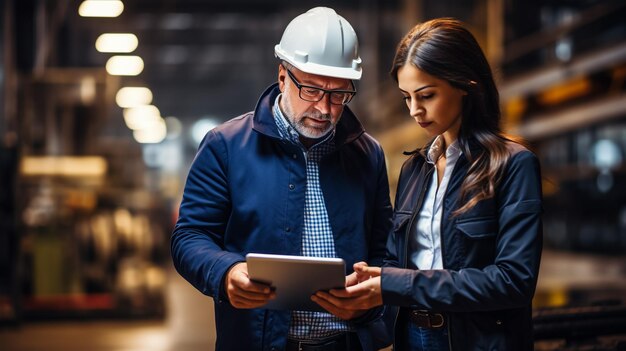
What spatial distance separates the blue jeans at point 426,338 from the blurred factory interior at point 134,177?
119cm

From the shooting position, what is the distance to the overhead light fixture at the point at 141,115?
17734mm

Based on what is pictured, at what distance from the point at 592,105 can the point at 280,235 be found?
8.13 m

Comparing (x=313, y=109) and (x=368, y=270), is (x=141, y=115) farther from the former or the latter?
(x=368, y=270)

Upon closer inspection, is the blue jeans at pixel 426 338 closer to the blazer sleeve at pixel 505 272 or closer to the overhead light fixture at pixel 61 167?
the blazer sleeve at pixel 505 272

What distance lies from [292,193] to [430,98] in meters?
0.54

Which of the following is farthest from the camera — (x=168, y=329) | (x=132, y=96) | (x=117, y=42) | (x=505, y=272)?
(x=132, y=96)

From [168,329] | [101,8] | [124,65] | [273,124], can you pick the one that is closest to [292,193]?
[273,124]

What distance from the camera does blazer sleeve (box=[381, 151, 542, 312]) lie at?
2238 millimetres

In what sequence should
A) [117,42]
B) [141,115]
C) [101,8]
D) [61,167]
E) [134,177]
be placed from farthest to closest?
1. [141,115]
2. [134,177]
3. [61,167]
4. [117,42]
5. [101,8]

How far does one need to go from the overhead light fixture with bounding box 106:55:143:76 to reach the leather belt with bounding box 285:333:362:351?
26.9 feet

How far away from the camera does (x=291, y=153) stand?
9.03 feet

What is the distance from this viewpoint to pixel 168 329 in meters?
9.55

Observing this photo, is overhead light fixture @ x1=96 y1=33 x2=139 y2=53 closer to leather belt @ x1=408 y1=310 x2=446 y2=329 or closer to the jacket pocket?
leather belt @ x1=408 y1=310 x2=446 y2=329

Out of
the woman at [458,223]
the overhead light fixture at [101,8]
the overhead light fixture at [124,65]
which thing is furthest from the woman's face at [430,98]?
the overhead light fixture at [124,65]
